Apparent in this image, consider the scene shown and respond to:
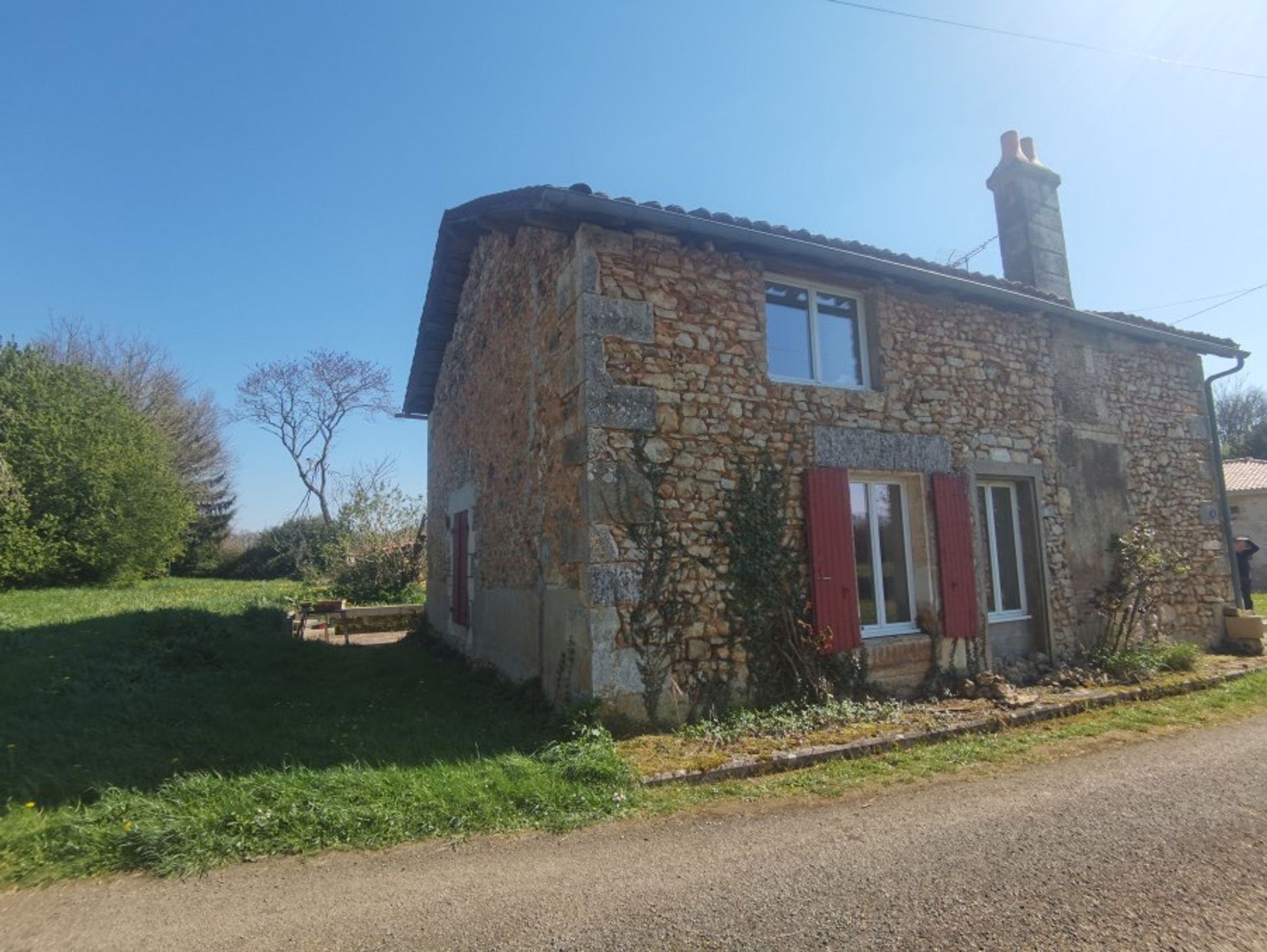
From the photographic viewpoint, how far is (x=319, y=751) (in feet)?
15.3

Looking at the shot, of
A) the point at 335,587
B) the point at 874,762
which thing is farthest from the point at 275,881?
the point at 335,587

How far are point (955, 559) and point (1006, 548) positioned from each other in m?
1.32

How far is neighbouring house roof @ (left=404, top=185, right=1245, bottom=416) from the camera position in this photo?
18.3ft

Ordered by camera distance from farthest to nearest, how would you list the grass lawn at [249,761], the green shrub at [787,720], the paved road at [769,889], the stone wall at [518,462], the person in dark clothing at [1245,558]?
the person in dark clothing at [1245,558]
the stone wall at [518,462]
the green shrub at [787,720]
the grass lawn at [249,761]
the paved road at [769,889]

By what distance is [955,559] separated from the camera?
22.5 feet

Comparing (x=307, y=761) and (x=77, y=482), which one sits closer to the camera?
(x=307, y=761)

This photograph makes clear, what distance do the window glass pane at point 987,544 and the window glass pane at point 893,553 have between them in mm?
1153

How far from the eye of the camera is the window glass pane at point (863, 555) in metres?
6.52

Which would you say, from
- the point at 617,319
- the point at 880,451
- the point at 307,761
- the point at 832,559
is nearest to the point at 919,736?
the point at 832,559

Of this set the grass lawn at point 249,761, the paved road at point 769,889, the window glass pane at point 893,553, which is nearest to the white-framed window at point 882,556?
the window glass pane at point 893,553

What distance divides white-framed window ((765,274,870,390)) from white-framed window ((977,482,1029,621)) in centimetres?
221

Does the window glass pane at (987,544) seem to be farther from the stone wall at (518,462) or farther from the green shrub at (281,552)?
the green shrub at (281,552)

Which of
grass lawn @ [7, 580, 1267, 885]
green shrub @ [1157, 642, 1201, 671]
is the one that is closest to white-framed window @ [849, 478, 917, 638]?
grass lawn @ [7, 580, 1267, 885]

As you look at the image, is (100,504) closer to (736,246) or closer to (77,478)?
(77,478)
